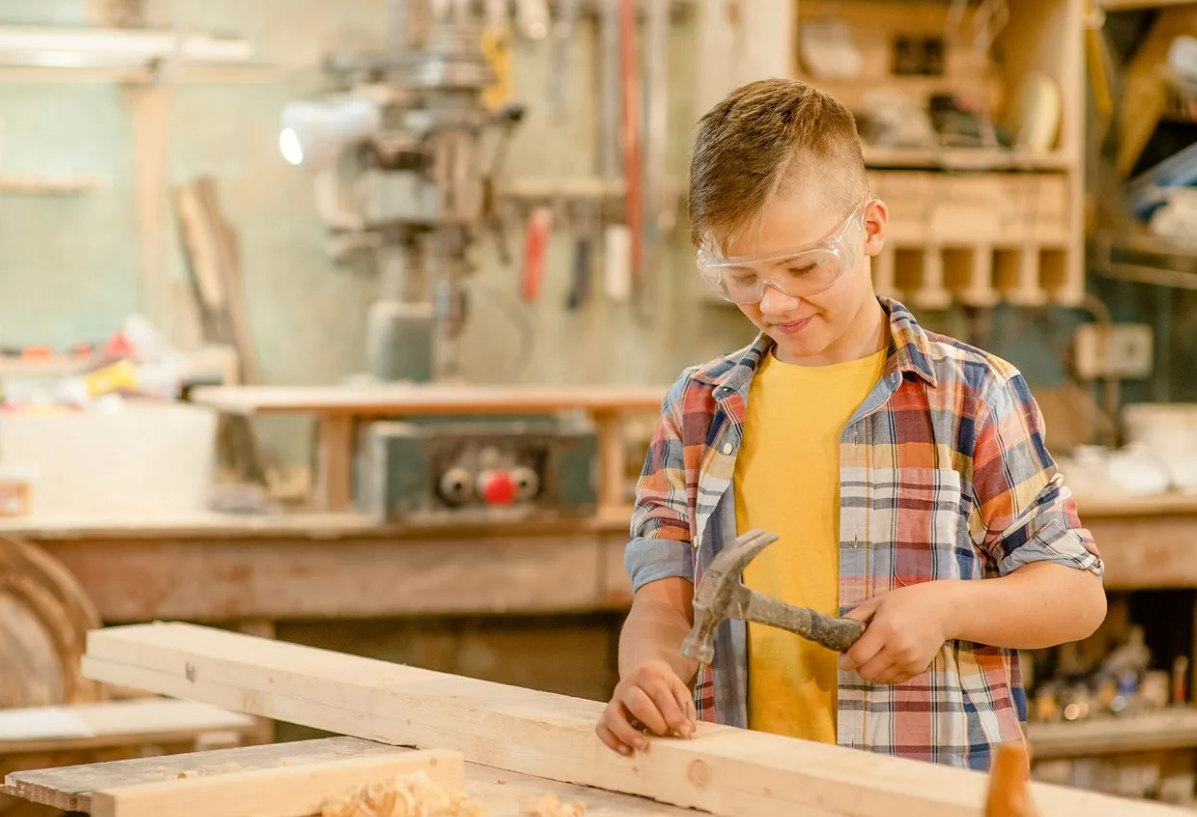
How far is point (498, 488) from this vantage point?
9.78 ft

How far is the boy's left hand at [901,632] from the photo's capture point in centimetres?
140

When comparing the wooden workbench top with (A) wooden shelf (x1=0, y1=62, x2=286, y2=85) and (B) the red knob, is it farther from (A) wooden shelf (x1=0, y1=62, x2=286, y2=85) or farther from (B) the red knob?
(A) wooden shelf (x1=0, y1=62, x2=286, y2=85)

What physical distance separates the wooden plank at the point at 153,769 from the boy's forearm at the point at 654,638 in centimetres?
26

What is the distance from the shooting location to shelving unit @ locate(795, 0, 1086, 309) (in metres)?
3.81

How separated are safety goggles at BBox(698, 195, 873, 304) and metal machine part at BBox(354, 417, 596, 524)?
1.50 meters

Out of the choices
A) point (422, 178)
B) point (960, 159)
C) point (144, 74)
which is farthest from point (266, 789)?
point (960, 159)

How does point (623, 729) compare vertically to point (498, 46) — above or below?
below

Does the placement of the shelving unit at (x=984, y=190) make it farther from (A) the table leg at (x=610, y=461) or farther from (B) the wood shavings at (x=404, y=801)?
(B) the wood shavings at (x=404, y=801)

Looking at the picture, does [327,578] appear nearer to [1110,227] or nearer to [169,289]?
[169,289]

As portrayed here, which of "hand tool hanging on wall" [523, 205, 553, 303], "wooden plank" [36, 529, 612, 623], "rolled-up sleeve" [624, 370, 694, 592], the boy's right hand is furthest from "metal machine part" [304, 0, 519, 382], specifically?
the boy's right hand

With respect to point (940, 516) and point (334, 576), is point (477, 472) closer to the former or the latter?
point (334, 576)

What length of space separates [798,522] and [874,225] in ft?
1.05

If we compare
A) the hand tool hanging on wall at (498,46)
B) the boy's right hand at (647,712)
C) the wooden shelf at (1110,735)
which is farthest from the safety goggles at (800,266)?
the hand tool hanging on wall at (498,46)

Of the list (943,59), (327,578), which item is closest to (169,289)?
(327,578)
